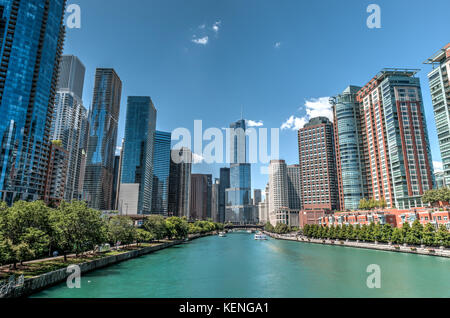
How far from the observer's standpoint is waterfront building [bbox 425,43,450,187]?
385 ft

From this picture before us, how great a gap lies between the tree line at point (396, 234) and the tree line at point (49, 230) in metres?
86.8

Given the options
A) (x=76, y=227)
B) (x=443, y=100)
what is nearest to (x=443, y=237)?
(x=443, y=100)

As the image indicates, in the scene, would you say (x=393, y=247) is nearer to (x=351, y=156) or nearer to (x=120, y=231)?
(x=120, y=231)

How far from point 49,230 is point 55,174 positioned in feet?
430

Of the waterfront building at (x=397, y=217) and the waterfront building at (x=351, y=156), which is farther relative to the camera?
the waterfront building at (x=351, y=156)

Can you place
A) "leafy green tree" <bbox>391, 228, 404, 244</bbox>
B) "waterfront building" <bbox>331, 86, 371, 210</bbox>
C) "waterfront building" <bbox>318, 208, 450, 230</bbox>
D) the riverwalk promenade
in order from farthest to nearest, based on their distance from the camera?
"waterfront building" <bbox>331, 86, 371, 210</bbox>, "leafy green tree" <bbox>391, 228, 404, 244</bbox>, "waterfront building" <bbox>318, 208, 450, 230</bbox>, the riverwalk promenade

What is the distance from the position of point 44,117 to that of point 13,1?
55.8 metres

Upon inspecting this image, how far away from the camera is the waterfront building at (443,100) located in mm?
117375

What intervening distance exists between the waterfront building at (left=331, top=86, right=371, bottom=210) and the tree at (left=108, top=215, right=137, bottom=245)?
140843mm

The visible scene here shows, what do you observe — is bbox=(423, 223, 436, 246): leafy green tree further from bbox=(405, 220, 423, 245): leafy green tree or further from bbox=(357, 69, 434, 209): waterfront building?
bbox=(357, 69, 434, 209): waterfront building

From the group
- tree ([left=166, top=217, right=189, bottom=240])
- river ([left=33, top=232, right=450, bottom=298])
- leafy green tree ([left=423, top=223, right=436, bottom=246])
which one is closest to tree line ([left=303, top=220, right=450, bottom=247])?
leafy green tree ([left=423, top=223, right=436, bottom=246])

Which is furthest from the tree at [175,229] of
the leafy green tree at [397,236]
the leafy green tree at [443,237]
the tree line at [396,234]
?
the leafy green tree at [443,237]

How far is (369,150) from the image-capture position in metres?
169

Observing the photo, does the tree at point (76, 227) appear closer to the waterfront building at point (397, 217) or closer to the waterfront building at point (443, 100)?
the waterfront building at point (397, 217)
